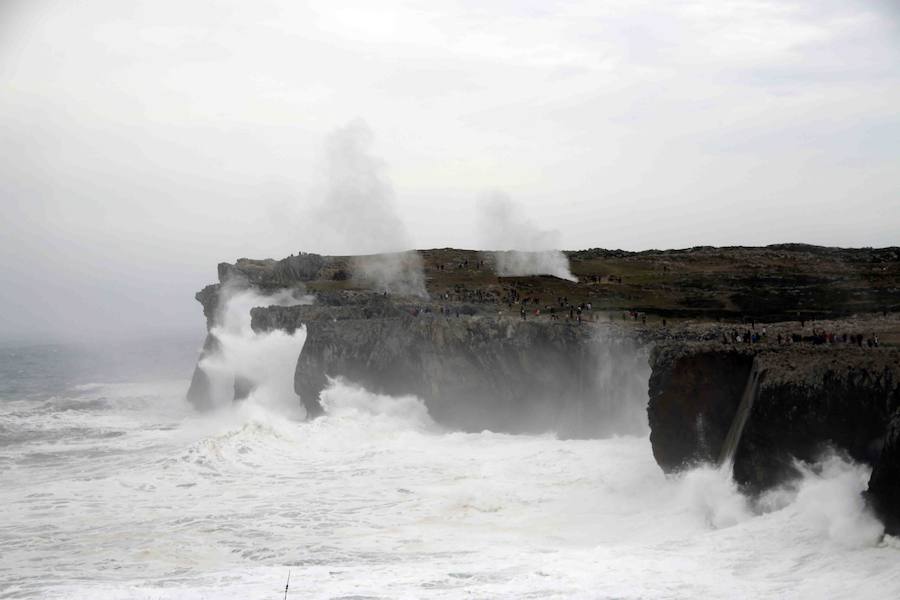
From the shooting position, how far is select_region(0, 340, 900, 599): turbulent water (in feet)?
61.4

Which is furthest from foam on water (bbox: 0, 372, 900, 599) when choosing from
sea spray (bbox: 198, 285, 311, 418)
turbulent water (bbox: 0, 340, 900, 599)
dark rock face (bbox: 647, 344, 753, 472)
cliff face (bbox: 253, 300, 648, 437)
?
sea spray (bbox: 198, 285, 311, 418)

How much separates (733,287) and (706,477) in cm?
3724

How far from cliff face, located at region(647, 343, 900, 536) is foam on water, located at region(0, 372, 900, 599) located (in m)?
0.63

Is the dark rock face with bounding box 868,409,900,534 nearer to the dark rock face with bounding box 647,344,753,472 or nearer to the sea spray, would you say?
the dark rock face with bounding box 647,344,753,472

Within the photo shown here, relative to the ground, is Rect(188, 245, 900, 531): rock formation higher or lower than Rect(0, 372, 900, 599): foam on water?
higher

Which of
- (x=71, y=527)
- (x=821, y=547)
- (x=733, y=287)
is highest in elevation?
(x=733, y=287)

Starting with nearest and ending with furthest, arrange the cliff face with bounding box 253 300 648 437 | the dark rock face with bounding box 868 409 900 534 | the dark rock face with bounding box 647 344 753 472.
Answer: the dark rock face with bounding box 868 409 900 534 < the dark rock face with bounding box 647 344 753 472 < the cliff face with bounding box 253 300 648 437

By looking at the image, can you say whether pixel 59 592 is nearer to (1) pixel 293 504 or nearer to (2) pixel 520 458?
(1) pixel 293 504

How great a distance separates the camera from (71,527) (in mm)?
25047

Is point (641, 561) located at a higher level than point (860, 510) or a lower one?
lower

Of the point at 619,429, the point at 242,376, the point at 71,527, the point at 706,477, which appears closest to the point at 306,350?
the point at 242,376

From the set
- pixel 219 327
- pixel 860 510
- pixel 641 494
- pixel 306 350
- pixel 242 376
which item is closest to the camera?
pixel 860 510

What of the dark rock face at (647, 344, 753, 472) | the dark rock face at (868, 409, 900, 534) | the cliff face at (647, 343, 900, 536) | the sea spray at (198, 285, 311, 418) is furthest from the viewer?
the sea spray at (198, 285, 311, 418)

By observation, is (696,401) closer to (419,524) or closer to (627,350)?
(419,524)
